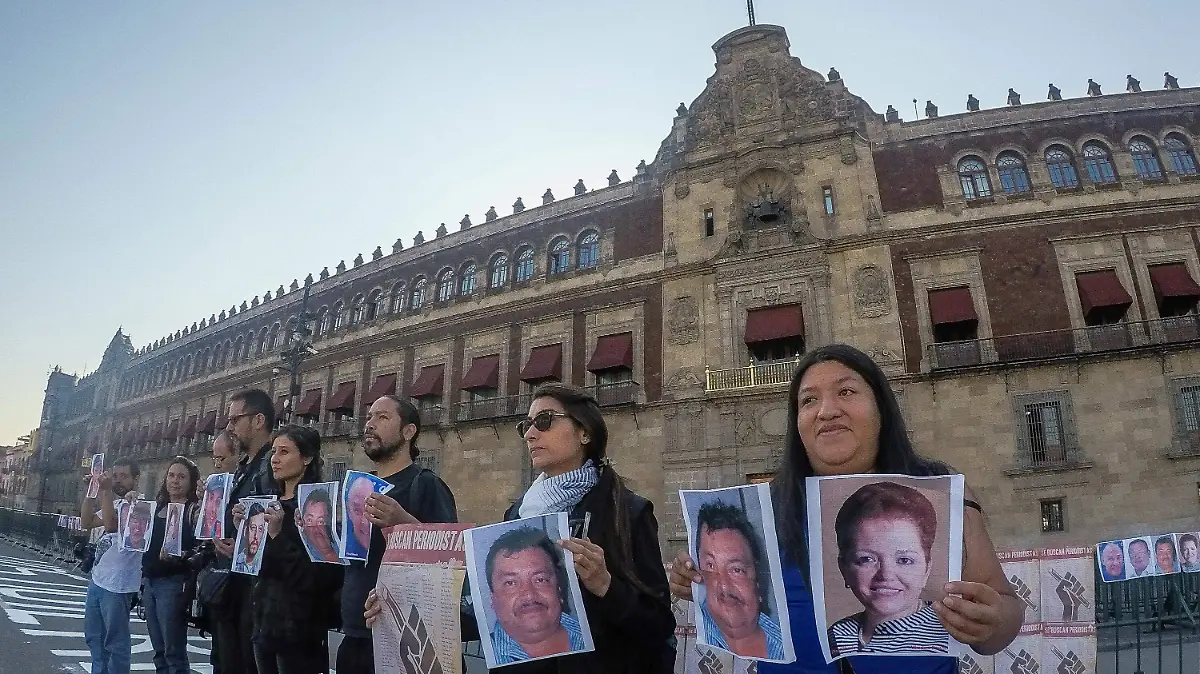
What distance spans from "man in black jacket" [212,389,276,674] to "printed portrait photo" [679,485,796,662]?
3566mm

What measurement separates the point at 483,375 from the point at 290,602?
59.7 ft

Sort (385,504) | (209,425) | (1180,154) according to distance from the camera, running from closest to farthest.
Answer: (385,504)
(1180,154)
(209,425)

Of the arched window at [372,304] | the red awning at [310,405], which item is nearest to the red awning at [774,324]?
the arched window at [372,304]

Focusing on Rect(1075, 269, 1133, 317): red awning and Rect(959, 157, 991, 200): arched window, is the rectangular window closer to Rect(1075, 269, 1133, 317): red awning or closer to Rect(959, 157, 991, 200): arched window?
Rect(1075, 269, 1133, 317): red awning

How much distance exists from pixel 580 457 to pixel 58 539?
30.5 meters

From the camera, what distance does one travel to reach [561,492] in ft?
9.27

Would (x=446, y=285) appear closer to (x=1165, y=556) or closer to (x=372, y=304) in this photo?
(x=372, y=304)

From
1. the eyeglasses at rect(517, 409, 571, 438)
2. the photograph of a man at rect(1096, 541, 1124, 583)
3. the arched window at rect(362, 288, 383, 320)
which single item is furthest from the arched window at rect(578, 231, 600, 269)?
the eyeglasses at rect(517, 409, 571, 438)

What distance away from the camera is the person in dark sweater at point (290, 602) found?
12.2 ft

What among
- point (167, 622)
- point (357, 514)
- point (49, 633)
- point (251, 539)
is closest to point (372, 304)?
point (49, 633)

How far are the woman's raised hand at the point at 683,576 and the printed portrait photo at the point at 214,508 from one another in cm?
421

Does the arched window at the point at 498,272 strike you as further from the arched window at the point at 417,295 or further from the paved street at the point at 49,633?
the paved street at the point at 49,633

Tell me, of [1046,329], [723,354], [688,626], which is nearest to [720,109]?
[723,354]

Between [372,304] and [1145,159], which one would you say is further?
[372,304]
